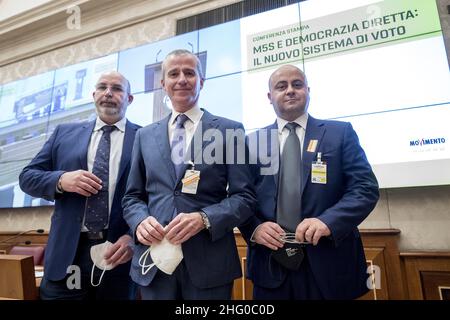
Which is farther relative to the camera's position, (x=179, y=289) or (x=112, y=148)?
(x=112, y=148)

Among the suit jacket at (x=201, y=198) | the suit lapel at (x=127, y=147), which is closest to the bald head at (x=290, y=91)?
the suit jacket at (x=201, y=198)

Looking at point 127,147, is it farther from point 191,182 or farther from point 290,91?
point 290,91

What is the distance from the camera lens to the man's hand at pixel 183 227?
0.95m

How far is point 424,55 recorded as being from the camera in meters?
1.88

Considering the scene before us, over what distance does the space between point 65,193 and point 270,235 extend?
35.2 inches

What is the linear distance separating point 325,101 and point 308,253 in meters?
1.30

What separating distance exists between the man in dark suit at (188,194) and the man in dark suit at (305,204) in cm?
13

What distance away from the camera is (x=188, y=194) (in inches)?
41.7

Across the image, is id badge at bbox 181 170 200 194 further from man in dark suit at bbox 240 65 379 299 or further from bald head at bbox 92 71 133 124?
bald head at bbox 92 71 133 124

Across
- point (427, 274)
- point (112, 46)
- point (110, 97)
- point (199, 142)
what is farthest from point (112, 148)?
point (112, 46)

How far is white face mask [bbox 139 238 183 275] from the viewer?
0.96 meters

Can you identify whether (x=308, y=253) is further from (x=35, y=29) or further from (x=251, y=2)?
(x=35, y=29)
